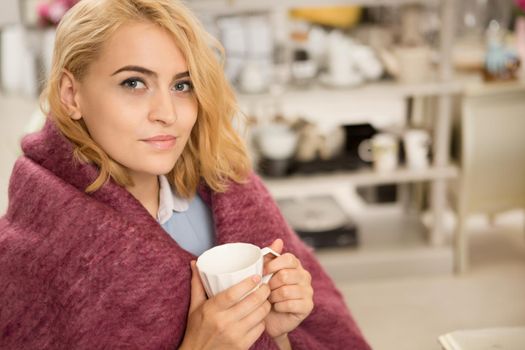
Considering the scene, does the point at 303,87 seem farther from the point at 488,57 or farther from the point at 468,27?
the point at 468,27

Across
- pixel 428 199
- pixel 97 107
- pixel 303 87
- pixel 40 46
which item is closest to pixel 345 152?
pixel 303 87

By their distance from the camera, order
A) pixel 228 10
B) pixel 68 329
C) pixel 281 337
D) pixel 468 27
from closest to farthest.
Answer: pixel 68 329, pixel 281 337, pixel 228 10, pixel 468 27

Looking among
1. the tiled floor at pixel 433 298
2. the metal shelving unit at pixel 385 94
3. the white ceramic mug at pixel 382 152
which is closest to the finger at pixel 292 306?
the tiled floor at pixel 433 298

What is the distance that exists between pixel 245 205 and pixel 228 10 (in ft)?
5.56

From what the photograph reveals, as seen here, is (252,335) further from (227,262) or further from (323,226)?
(323,226)

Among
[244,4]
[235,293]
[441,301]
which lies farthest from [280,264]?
[441,301]

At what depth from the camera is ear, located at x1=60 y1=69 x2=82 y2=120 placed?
1.15 m

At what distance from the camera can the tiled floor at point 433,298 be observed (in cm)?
273

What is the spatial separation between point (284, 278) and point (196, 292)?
150 millimetres

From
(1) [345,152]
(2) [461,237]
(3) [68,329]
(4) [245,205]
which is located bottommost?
(2) [461,237]

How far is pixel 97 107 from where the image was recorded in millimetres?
1119

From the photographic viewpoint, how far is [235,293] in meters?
1.04

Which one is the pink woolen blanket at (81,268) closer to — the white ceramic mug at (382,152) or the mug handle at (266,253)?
the mug handle at (266,253)

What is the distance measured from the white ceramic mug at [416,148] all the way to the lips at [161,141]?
6.88 feet
